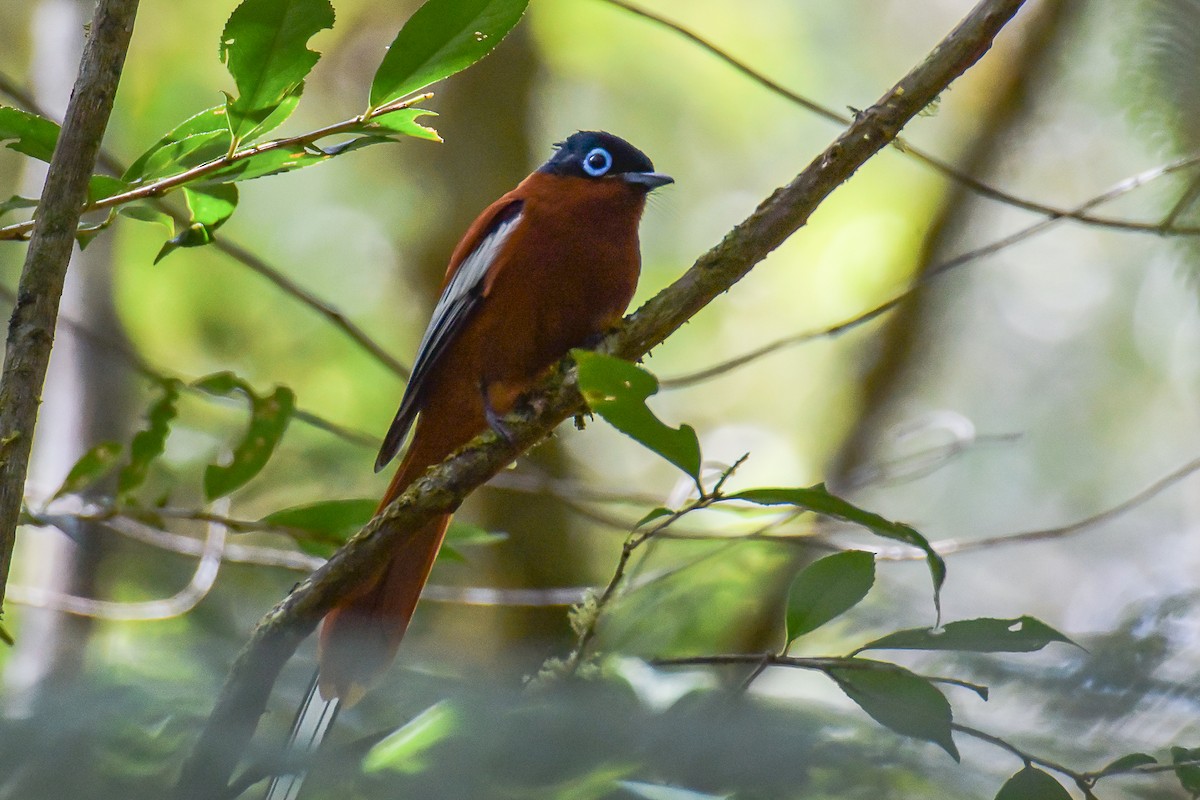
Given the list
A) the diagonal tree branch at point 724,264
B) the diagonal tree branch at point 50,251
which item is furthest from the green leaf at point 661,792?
the diagonal tree branch at point 724,264

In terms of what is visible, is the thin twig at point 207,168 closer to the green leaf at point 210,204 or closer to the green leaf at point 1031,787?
the green leaf at point 210,204

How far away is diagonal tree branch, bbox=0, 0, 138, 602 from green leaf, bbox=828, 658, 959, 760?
0.92 meters

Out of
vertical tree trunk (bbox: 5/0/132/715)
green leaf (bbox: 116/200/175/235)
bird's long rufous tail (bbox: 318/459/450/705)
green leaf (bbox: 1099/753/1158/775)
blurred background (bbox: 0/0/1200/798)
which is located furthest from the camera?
vertical tree trunk (bbox: 5/0/132/715)

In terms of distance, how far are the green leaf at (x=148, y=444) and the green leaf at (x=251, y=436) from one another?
78 millimetres

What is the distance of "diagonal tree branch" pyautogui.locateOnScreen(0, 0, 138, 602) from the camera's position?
1.11 m

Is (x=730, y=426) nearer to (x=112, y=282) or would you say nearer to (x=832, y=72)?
(x=832, y=72)

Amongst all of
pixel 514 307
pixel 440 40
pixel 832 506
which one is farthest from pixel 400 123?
pixel 514 307

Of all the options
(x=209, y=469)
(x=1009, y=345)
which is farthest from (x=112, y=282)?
(x=1009, y=345)

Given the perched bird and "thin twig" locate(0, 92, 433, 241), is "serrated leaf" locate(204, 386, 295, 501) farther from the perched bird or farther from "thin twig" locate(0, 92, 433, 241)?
"thin twig" locate(0, 92, 433, 241)

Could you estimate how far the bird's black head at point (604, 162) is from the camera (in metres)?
2.81

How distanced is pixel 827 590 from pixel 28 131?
1.19 m

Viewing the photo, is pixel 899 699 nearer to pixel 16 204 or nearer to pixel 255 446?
pixel 16 204

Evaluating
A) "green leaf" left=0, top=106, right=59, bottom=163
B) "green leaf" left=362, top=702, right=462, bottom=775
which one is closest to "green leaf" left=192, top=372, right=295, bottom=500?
"green leaf" left=0, top=106, right=59, bottom=163

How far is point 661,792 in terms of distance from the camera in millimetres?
754
